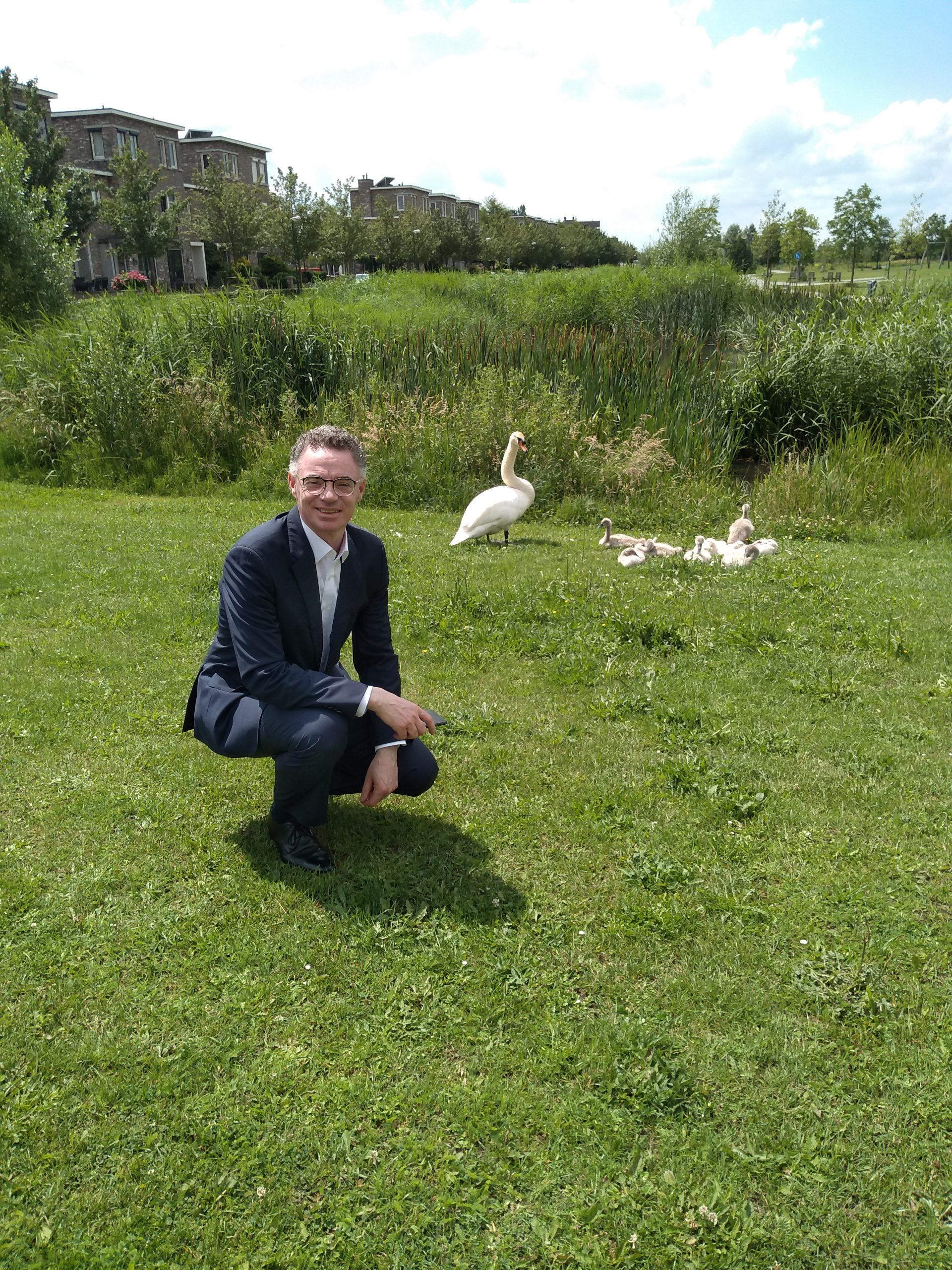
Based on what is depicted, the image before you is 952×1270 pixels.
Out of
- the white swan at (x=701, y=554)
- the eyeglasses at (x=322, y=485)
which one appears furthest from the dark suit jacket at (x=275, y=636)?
the white swan at (x=701, y=554)

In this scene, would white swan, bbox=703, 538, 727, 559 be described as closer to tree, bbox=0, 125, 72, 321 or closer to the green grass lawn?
the green grass lawn

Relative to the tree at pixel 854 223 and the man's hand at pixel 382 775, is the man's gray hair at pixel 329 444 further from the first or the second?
the tree at pixel 854 223

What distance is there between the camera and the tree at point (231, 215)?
43.5 meters

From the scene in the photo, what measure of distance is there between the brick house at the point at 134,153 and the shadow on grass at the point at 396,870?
50.3 meters

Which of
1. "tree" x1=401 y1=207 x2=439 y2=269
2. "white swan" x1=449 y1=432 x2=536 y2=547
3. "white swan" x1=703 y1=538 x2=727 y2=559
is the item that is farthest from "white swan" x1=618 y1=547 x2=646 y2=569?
"tree" x1=401 y1=207 x2=439 y2=269

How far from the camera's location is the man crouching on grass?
11.6 feet

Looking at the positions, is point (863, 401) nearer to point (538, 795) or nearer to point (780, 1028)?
point (538, 795)

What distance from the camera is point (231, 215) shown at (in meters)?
43.7

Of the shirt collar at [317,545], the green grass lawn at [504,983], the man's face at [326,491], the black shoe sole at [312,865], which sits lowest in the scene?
the green grass lawn at [504,983]

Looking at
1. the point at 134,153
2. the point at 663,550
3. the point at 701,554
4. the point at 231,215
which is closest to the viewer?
the point at 701,554

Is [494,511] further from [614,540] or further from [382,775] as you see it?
[382,775]

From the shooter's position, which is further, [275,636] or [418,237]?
→ [418,237]

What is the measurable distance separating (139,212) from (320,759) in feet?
150

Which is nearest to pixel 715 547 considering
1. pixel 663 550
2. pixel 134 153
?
pixel 663 550
